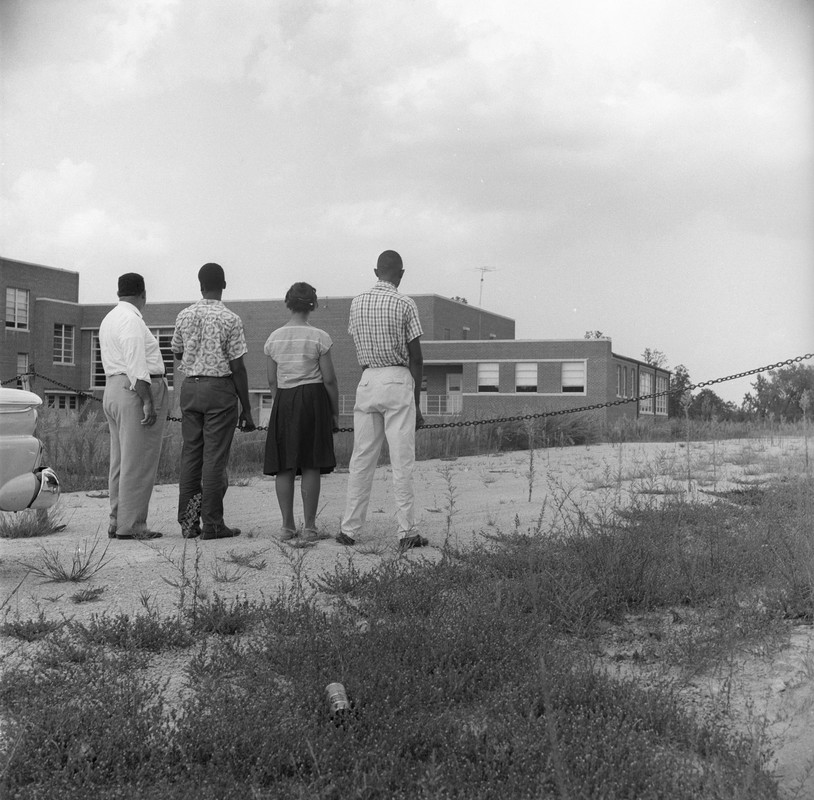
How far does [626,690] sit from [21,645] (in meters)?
2.38

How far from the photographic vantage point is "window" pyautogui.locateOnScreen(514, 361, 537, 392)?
50.2 m

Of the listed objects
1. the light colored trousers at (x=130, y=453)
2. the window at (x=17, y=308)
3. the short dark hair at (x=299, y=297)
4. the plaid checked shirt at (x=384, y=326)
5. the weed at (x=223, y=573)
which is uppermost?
the window at (x=17, y=308)

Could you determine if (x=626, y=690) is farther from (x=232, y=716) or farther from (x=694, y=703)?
(x=232, y=716)

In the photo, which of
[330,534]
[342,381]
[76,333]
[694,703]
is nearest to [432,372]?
[342,381]

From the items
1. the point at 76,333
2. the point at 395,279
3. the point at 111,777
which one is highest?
the point at 76,333

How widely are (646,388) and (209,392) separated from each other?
5502 centimetres

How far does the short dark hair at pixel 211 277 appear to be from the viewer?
6.67 meters

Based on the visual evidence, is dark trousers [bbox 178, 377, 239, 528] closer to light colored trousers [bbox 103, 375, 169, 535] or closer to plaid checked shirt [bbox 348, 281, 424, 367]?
light colored trousers [bbox 103, 375, 169, 535]

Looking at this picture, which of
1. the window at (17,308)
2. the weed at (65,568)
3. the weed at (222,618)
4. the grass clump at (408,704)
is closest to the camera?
the grass clump at (408,704)

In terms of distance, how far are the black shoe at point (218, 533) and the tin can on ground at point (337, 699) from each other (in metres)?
3.51

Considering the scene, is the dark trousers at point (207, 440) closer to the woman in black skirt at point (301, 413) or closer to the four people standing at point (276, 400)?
the four people standing at point (276, 400)

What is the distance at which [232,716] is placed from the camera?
2.91m

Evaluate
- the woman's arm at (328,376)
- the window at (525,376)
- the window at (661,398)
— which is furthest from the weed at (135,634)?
the window at (661,398)

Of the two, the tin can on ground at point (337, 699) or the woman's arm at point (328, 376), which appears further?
the woman's arm at point (328, 376)
